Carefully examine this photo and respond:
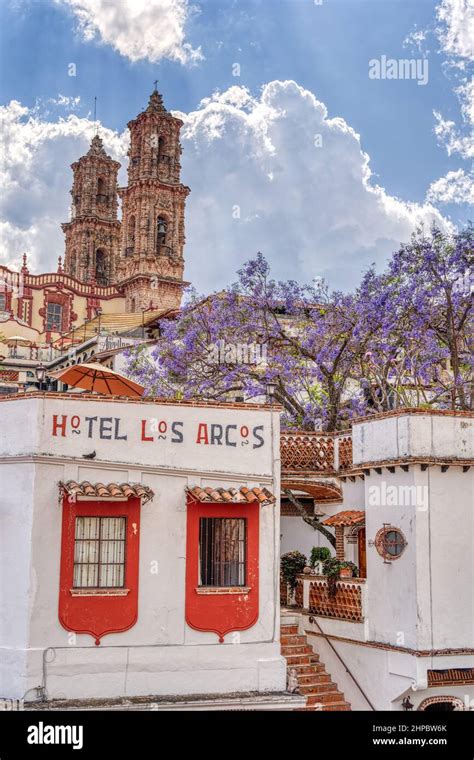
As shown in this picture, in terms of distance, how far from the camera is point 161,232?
2564 inches

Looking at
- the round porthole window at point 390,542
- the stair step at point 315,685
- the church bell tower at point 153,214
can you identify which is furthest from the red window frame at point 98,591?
the church bell tower at point 153,214

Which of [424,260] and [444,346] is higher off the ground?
[424,260]

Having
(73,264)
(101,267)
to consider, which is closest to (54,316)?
(101,267)

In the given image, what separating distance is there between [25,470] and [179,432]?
2844 mm

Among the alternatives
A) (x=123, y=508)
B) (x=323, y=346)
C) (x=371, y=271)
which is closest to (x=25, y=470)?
(x=123, y=508)

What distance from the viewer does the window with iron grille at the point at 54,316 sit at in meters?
61.3

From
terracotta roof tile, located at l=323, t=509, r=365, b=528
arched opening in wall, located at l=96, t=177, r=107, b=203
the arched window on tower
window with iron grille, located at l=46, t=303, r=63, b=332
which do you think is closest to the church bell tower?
the arched window on tower

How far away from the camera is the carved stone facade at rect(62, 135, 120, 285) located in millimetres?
74500

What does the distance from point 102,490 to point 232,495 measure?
2422 mm

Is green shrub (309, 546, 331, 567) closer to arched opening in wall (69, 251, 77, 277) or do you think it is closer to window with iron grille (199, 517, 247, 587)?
window with iron grille (199, 517, 247, 587)

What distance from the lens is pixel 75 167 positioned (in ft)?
252

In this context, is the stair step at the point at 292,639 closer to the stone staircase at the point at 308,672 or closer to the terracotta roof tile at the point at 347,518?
the stone staircase at the point at 308,672

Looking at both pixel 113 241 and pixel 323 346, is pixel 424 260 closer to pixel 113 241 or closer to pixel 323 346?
pixel 323 346

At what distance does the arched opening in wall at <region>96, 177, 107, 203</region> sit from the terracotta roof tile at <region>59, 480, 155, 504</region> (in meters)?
63.7
